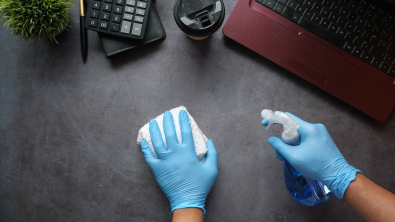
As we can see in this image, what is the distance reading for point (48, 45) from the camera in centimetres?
83

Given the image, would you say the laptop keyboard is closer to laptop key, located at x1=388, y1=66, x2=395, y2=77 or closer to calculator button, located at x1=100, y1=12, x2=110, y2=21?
laptop key, located at x1=388, y1=66, x2=395, y2=77

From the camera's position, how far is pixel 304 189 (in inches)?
30.5

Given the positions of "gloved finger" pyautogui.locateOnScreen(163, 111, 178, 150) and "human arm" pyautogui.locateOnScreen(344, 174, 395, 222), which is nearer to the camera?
"human arm" pyautogui.locateOnScreen(344, 174, 395, 222)

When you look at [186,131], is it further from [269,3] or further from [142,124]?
[269,3]

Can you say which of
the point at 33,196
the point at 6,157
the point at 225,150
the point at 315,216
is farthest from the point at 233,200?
the point at 6,157

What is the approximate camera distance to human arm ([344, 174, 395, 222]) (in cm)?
62

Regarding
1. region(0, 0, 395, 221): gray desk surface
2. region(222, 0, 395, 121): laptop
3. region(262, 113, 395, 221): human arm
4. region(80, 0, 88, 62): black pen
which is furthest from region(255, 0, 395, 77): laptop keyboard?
region(80, 0, 88, 62): black pen

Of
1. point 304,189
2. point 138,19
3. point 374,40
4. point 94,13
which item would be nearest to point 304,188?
point 304,189

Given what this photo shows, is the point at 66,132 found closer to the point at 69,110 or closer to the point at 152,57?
the point at 69,110

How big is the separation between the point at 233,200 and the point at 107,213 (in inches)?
15.7

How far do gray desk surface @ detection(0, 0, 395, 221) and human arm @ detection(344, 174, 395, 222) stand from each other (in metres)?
0.15

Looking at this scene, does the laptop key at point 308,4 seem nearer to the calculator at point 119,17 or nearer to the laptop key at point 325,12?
the laptop key at point 325,12

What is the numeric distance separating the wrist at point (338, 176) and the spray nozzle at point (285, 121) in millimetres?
149

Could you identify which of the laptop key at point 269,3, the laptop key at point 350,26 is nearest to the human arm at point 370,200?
the laptop key at point 350,26
